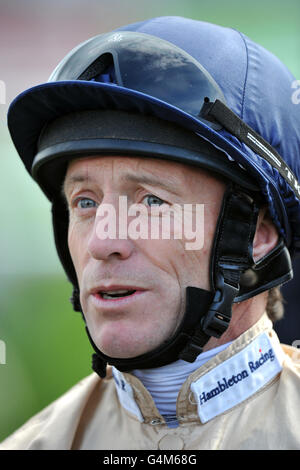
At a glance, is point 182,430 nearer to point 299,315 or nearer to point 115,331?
point 115,331

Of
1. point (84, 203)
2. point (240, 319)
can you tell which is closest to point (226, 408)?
point (240, 319)

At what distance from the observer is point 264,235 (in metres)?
2.57

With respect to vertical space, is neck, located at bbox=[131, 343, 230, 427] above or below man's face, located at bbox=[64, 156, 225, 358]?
below

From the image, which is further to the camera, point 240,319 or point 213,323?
point 240,319

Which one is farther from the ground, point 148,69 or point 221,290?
point 148,69

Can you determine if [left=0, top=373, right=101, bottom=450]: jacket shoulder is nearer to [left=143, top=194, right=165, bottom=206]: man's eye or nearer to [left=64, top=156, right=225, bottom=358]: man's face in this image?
[left=64, top=156, right=225, bottom=358]: man's face

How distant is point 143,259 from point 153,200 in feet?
0.74

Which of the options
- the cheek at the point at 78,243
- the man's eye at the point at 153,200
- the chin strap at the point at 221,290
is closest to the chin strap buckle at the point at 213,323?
the chin strap at the point at 221,290

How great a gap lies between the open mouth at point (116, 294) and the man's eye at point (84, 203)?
37 cm

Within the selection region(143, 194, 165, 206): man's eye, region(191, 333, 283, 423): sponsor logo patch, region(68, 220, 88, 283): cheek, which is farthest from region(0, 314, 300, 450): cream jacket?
region(143, 194, 165, 206): man's eye

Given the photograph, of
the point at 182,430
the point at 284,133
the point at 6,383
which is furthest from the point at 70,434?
the point at 6,383

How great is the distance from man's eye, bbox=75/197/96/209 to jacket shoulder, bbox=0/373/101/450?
88 centimetres

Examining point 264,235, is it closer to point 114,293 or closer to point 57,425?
point 114,293

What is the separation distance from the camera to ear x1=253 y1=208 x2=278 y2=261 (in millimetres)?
2539
